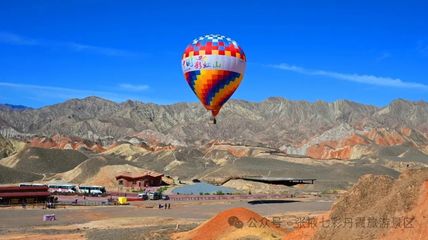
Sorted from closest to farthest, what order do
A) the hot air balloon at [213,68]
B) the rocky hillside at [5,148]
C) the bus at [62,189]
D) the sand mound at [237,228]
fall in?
the sand mound at [237,228]
the hot air balloon at [213,68]
the bus at [62,189]
the rocky hillside at [5,148]

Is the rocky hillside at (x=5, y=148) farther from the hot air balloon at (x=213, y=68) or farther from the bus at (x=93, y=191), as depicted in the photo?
the hot air balloon at (x=213, y=68)

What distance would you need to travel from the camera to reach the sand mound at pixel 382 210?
22.2m

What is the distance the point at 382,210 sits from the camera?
937 inches

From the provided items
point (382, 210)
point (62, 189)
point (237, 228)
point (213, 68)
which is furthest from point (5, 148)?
point (382, 210)

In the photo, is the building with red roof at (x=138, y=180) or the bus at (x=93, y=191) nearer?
the bus at (x=93, y=191)

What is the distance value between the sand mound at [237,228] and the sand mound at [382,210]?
24.2 ft

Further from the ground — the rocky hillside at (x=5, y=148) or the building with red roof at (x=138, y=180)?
the rocky hillside at (x=5, y=148)

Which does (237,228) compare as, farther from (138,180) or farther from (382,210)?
(138,180)

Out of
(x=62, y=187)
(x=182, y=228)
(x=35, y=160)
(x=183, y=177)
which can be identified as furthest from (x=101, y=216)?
(x=35, y=160)

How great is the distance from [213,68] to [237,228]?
2032 centimetres

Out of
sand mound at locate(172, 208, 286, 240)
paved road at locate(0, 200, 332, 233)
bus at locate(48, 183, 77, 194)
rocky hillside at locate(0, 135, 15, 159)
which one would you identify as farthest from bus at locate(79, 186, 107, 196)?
rocky hillside at locate(0, 135, 15, 159)

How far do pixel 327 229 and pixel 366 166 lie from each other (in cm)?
9677

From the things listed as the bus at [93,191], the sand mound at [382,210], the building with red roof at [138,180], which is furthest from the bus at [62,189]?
the sand mound at [382,210]

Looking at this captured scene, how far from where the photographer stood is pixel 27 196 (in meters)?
65.8
